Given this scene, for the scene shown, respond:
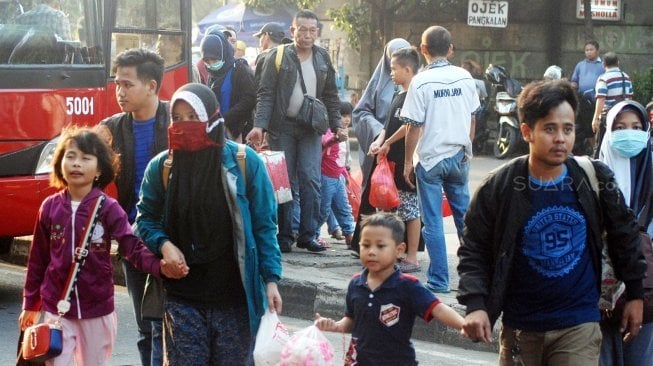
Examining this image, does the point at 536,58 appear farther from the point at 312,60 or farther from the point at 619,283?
the point at 619,283

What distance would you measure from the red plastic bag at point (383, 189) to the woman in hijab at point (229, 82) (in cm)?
151

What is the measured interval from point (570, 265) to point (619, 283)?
39cm

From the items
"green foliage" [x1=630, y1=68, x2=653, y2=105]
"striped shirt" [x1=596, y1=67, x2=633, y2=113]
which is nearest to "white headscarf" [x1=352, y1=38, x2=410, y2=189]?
"striped shirt" [x1=596, y1=67, x2=633, y2=113]

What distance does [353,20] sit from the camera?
26594 mm

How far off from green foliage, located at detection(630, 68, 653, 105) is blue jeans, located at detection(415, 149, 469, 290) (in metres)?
14.7

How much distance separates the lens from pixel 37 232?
5.57 m

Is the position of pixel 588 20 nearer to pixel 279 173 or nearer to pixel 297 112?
pixel 297 112

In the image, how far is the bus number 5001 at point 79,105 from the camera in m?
9.01

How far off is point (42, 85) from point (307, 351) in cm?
463

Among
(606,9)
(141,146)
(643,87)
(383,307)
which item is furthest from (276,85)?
(606,9)

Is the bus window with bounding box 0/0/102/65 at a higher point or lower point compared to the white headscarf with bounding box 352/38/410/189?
higher

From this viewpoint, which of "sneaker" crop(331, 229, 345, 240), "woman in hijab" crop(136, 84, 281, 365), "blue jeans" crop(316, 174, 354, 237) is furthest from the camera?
"sneaker" crop(331, 229, 345, 240)

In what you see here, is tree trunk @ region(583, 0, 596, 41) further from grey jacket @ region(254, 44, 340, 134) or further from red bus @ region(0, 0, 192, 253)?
red bus @ region(0, 0, 192, 253)

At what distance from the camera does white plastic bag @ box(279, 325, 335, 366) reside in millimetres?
4809
